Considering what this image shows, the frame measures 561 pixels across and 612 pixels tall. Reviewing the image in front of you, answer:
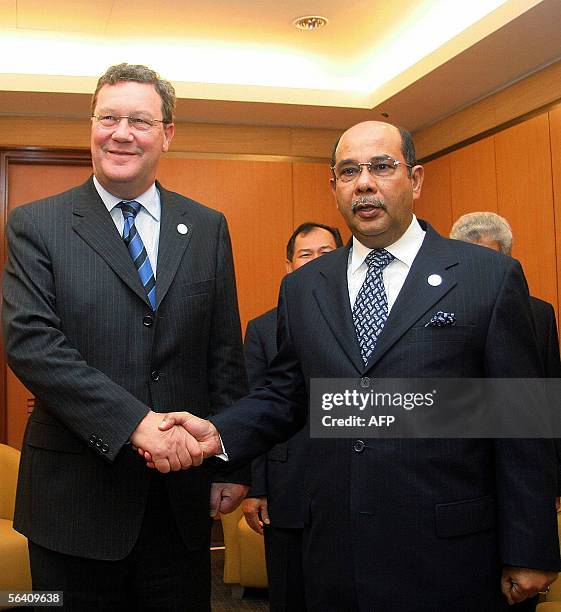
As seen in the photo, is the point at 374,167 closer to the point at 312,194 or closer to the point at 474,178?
the point at 474,178

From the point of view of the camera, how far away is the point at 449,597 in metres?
1.83

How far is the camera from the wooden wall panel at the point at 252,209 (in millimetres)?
5855

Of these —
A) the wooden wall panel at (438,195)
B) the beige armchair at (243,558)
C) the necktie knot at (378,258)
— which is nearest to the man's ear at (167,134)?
the necktie knot at (378,258)

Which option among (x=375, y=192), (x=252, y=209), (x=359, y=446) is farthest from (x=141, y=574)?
(x=252, y=209)

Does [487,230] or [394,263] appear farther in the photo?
[487,230]

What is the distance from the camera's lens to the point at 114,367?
201cm

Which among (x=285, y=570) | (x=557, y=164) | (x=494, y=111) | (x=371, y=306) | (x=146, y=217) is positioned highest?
(x=494, y=111)

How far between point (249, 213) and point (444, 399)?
165 inches

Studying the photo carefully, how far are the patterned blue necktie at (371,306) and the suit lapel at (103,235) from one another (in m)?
0.52

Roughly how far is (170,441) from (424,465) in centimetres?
58

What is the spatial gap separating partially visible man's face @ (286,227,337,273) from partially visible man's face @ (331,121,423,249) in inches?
48.8

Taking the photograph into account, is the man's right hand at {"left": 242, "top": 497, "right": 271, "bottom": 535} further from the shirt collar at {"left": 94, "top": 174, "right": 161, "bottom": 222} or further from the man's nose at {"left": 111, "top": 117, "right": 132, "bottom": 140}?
the man's nose at {"left": 111, "top": 117, "right": 132, "bottom": 140}

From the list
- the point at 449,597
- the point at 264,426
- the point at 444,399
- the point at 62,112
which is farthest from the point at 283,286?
the point at 62,112

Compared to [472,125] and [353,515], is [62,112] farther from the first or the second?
[353,515]
